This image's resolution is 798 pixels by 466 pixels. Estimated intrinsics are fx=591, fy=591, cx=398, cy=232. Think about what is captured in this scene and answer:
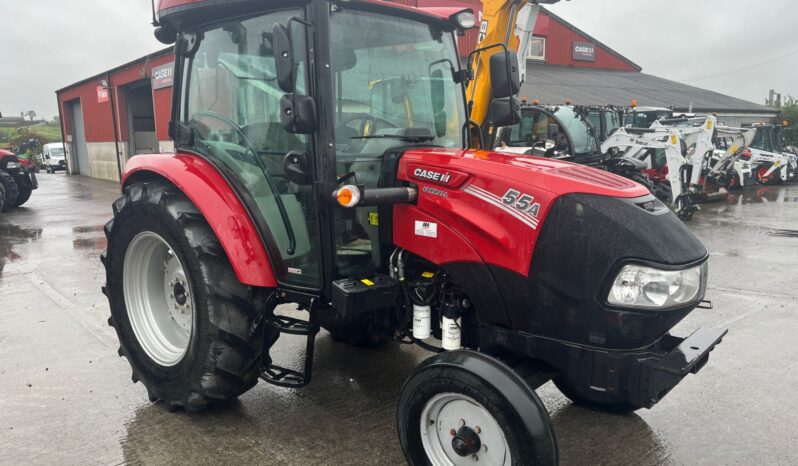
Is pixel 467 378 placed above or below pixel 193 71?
below

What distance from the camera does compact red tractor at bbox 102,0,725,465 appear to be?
7.50ft

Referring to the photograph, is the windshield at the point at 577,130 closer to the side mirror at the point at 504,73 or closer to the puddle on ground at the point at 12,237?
the side mirror at the point at 504,73

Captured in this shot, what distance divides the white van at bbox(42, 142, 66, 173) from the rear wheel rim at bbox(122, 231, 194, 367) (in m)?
30.0

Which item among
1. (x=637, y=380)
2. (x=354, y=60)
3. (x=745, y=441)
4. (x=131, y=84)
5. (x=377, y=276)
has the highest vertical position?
(x=131, y=84)

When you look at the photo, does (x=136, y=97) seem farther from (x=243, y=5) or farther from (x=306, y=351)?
(x=306, y=351)

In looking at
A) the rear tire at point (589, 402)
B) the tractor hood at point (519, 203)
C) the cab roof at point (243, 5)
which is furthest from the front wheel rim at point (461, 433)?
the cab roof at point (243, 5)

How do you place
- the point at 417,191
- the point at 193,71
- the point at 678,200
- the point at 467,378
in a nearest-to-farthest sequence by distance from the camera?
the point at 467,378 < the point at 417,191 < the point at 193,71 < the point at 678,200

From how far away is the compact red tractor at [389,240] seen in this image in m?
2.29

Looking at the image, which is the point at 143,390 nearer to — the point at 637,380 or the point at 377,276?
the point at 377,276

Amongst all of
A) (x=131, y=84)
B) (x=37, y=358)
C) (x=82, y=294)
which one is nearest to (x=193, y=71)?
(x=37, y=358)

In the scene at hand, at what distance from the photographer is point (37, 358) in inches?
161

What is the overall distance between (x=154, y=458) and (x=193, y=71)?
2.07 meters

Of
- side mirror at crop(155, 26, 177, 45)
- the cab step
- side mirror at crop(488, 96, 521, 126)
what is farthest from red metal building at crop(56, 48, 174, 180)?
side mirror at crop(488, 96, 521, 126)

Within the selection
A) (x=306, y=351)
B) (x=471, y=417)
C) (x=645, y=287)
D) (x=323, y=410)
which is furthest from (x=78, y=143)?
(x=645, y=287)
